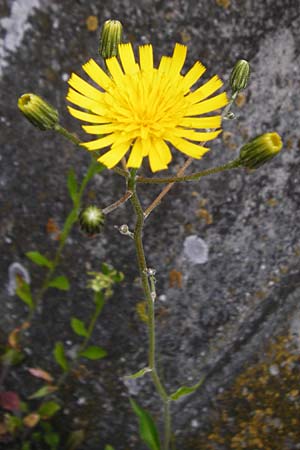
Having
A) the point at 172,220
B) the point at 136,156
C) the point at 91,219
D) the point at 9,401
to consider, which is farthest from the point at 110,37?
the point at 9,401

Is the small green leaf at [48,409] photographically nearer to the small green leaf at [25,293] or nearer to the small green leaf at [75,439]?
the small green leaf at [75,439]

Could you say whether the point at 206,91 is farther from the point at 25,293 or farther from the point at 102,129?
the point at 25,293

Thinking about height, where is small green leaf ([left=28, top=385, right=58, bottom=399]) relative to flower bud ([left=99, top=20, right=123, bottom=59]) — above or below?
below

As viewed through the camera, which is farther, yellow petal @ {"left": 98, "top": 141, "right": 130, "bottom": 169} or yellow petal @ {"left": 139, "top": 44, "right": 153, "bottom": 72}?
yellow petal @ {"left": 139, "top": 44, "right": 153, "bottom": 72}

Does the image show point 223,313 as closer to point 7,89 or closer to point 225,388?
point 225,388

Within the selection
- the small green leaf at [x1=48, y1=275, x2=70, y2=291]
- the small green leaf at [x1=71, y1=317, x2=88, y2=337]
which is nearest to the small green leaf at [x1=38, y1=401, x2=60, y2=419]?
the small green leaf at [x1=71, y1=317, x2=88, y2=337]

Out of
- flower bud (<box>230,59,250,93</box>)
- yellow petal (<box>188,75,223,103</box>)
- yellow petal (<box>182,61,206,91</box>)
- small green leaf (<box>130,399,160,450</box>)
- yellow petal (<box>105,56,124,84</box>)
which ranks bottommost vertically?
small green leaf (<box>130,399,160,450</box>)

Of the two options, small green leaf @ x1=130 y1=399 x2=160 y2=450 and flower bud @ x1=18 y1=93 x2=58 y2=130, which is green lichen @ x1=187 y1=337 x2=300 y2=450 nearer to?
small green leaf @ x1=130 y1=399 x2=160 y2=450
